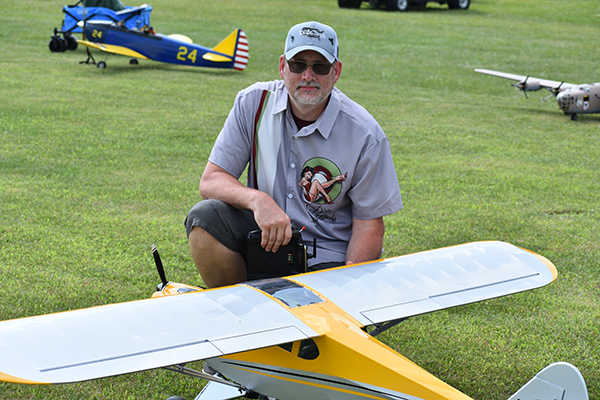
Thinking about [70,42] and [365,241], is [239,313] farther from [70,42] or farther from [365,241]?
[70,42]

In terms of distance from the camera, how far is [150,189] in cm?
686

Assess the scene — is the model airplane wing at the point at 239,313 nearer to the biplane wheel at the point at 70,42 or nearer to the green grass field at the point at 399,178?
the green grass field at the point at 399,178

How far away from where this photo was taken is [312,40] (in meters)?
3.14

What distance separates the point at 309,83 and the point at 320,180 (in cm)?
54

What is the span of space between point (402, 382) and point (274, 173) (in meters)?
1.65

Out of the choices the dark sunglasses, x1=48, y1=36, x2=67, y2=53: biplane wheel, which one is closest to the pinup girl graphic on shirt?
the dark sunglasses

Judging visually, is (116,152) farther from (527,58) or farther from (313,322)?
(527,58)

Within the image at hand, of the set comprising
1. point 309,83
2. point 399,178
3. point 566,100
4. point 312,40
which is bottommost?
point 399,178

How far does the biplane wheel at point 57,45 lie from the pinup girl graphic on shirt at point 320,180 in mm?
16942

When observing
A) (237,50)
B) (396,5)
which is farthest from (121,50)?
(396,5)

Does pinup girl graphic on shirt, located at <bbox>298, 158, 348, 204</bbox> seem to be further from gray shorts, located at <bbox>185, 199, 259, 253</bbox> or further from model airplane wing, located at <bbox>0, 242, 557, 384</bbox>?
model airplane wing, located at <bbox>0, 242, 557, 384</bbox>

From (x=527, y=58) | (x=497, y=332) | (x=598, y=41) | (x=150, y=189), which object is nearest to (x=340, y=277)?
(x=497, y=332)

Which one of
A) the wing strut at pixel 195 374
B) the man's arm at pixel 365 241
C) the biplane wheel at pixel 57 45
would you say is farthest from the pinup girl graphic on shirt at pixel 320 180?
the biplane wheel at pixel 57 45

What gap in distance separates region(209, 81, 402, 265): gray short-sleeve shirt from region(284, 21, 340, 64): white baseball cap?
294 millimetres
